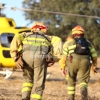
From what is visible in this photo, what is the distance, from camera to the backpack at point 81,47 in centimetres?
973

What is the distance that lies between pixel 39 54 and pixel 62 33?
41.7 meters

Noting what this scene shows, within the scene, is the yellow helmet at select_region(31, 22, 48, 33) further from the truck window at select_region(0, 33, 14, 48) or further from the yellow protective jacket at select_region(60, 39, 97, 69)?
the truck window at select_region(0, 33, 14, 48)

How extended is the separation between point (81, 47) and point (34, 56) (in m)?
1.75

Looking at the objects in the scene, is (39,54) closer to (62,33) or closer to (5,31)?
(5,31)

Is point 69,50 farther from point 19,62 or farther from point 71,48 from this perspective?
point 19,62

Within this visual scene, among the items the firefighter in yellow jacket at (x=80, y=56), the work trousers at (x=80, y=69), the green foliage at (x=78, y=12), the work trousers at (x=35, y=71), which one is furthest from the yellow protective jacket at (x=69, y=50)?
the green foliage at (x=78, y=12)

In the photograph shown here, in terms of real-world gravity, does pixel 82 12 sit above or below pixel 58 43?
below

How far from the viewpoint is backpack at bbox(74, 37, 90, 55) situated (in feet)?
31.9

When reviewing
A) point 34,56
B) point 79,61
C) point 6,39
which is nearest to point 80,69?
point 79,61

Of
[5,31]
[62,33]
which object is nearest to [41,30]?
[5,31]

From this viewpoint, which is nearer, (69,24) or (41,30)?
(41,30)

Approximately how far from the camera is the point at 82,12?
46.0 metres

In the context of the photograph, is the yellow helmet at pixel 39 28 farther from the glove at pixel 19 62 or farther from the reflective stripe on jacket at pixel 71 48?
the reflective stripe on jacket at pixel 71 48

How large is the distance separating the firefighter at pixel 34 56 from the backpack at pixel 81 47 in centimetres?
145
